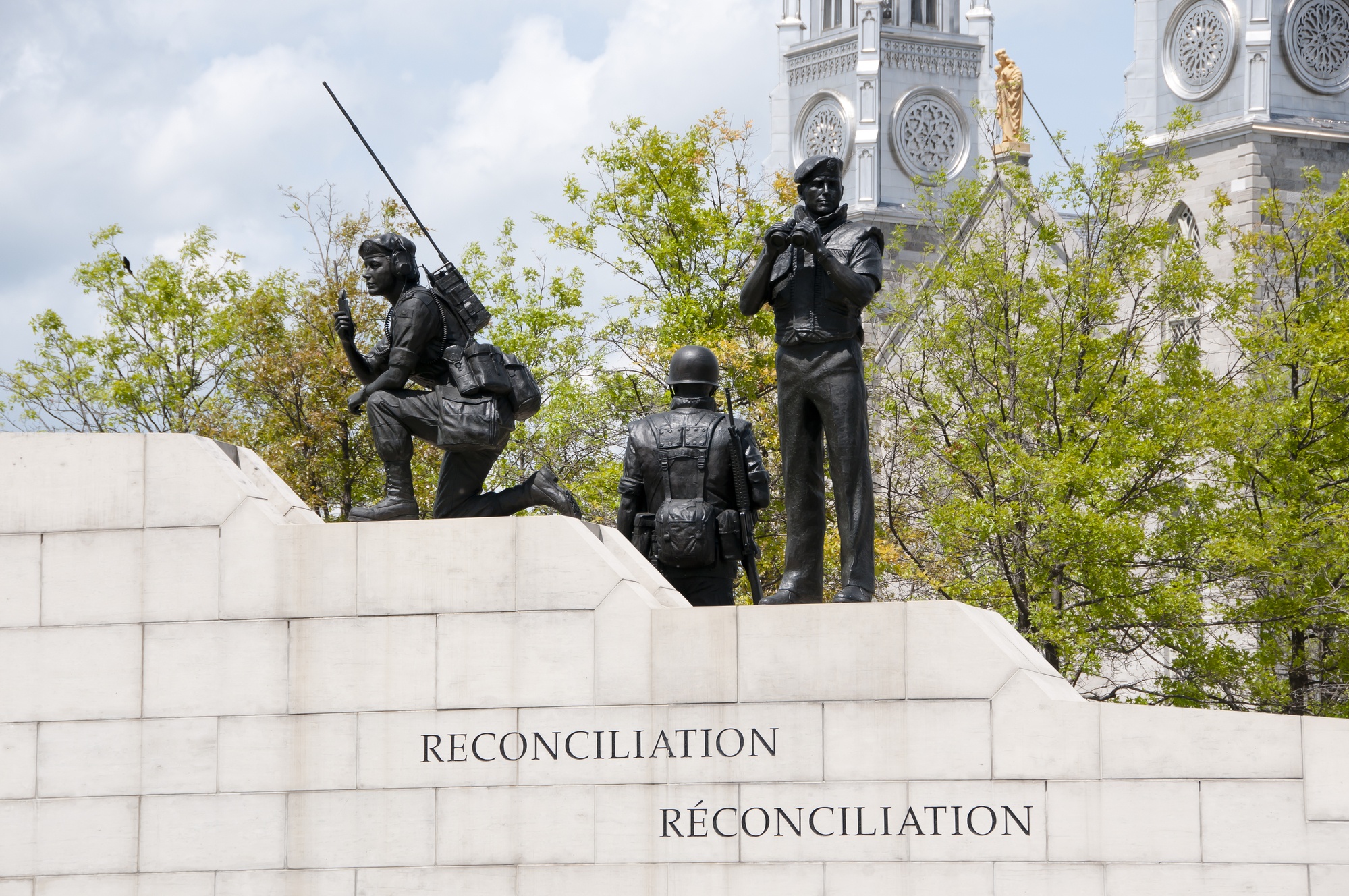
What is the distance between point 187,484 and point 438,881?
2558mm

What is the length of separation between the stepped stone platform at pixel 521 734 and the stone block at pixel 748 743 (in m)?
0.01

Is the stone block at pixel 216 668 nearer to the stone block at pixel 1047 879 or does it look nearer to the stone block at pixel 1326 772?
the stone block at pixel 1047 879

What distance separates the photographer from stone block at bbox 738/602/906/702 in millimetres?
9086

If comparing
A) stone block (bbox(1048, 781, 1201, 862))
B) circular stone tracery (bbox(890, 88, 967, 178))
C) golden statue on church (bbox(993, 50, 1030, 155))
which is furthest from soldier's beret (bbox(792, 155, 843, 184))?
circular stone tracery (bbox(890, 88, 967, 178))

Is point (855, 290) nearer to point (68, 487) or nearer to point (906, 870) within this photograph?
point (906, 870)

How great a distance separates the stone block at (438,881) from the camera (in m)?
9.34

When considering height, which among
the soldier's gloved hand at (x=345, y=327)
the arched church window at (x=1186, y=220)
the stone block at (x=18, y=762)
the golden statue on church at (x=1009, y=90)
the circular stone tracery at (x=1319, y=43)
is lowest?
the stone block at (x=18, y=762)

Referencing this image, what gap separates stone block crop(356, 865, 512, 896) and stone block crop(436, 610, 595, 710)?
2.80 feet

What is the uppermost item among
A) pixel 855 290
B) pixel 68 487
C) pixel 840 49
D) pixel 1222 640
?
pixel 840 49

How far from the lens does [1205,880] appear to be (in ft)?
28.4

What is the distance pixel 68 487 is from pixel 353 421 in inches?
699

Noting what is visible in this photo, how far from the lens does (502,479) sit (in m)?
27.7

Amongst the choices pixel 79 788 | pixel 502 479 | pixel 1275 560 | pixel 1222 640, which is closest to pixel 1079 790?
pixel 79 788

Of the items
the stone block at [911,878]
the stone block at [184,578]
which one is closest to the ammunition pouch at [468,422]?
the stone block at [184,578]
